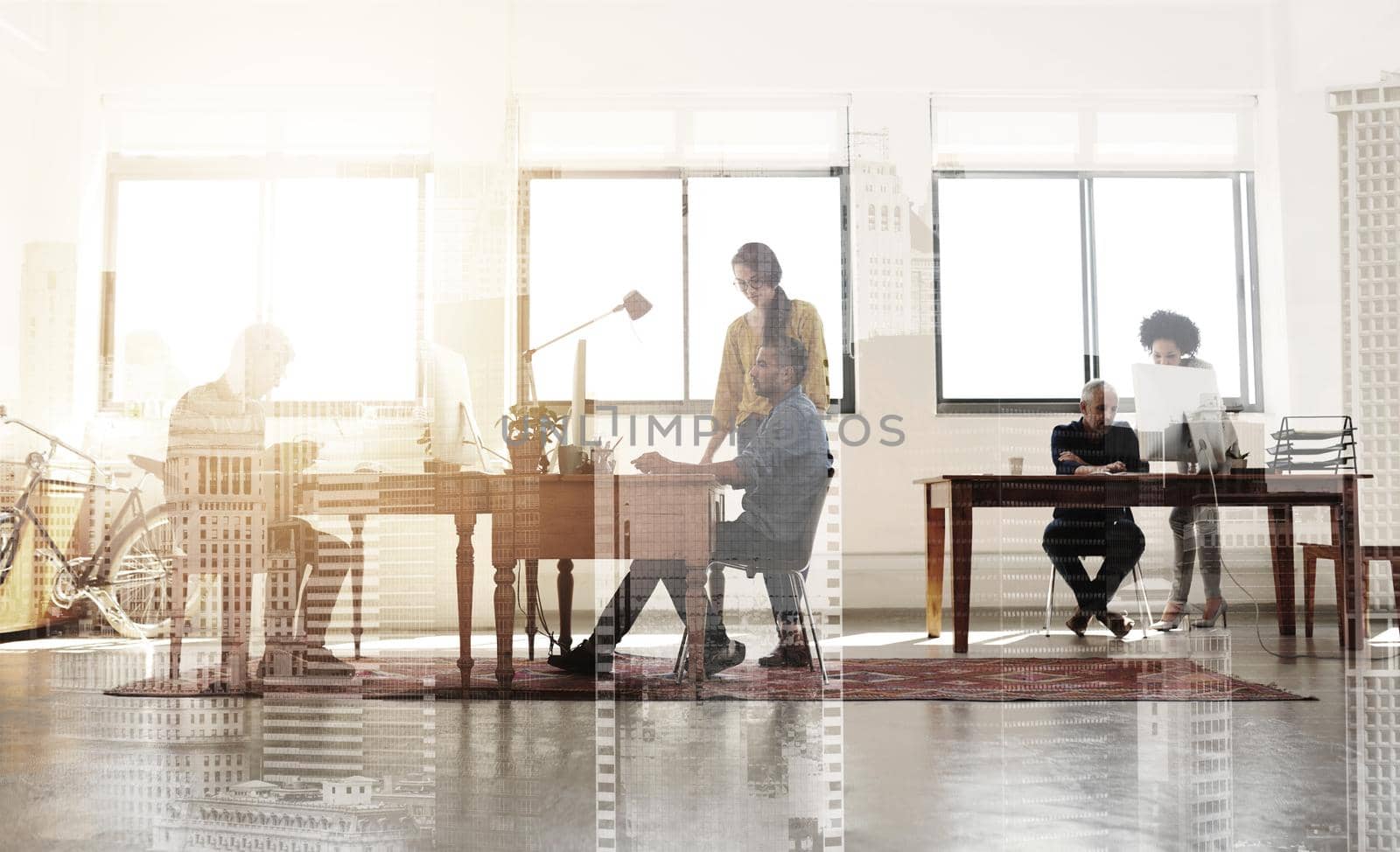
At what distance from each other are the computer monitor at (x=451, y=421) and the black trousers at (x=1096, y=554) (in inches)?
50.5

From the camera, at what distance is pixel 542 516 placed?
7.89 ft

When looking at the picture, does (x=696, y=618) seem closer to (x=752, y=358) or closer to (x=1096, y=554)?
(x=752, y=358)

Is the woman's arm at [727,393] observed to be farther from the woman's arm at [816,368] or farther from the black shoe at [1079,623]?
the black shoe at [1079,623]

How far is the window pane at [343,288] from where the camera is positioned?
2.04m

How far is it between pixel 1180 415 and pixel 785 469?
0.75m

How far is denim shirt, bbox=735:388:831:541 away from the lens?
1927 mm

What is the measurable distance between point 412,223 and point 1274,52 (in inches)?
66.8

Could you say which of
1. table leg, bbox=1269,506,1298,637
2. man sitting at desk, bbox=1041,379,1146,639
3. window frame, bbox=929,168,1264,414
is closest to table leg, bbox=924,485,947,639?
window frame, bbox=929,168,1264,414

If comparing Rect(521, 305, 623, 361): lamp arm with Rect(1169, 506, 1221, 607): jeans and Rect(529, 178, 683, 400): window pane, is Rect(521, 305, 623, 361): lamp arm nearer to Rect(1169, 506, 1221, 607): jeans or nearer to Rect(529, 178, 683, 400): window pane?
Rect(529, 178, 683, 400): window pane

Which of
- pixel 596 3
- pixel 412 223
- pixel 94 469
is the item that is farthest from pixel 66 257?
pixel 596 3

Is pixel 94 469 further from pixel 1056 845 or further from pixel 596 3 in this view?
pixel 596 3

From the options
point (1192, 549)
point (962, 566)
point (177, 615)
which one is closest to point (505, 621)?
point (177, 615)

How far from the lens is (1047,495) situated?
100 inches

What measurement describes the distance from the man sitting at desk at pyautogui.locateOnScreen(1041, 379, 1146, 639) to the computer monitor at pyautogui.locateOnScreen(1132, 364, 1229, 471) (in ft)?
0.20
